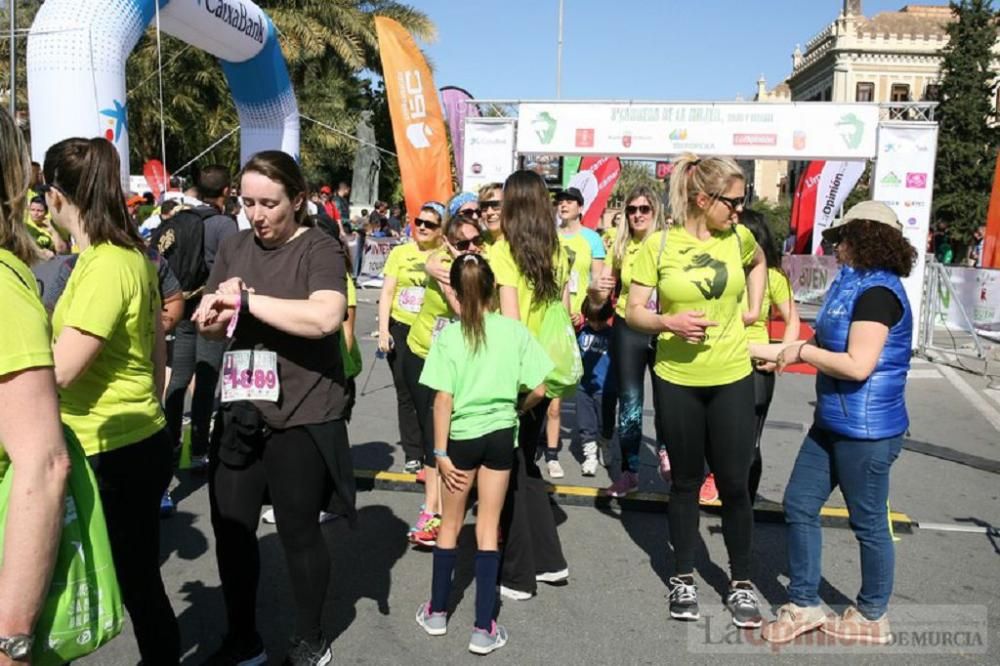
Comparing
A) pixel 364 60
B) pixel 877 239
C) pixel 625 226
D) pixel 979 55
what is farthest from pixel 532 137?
pixel 979 55

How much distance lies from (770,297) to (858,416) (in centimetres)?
157

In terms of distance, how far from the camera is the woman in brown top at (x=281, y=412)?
2959mm

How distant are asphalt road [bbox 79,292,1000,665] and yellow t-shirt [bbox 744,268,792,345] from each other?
1.12 m

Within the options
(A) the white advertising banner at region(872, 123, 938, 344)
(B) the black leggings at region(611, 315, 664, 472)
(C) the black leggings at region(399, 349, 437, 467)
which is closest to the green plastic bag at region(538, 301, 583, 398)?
(C) the black leggings at region(399, 349, 437, 467)

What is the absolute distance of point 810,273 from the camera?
18.2 metres

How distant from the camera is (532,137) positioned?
47.2 feet

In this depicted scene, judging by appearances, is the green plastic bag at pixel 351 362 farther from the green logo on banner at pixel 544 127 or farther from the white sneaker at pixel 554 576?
the green logo on banner at pixel 544 127

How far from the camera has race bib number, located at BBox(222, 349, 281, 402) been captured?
2.98 m

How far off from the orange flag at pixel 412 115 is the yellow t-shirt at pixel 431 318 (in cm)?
900

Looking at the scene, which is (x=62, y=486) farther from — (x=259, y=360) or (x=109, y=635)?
(x=259, y=360)

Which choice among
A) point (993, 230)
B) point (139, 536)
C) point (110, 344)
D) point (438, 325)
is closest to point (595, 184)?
point (993, 230)

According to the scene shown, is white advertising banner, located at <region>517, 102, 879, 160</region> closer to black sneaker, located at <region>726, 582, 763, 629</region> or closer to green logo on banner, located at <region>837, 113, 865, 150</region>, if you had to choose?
green logo on banner, located at <region>837, 113, 865, 150</region>

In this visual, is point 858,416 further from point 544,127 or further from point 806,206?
point 806,206

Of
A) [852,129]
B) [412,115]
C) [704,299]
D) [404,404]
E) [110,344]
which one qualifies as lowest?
[404,404]
